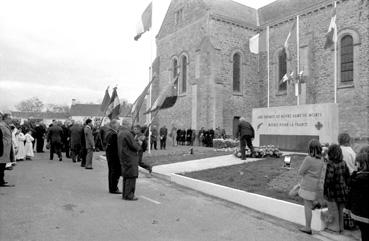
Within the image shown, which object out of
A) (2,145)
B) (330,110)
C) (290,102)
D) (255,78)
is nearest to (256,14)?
(255,78)

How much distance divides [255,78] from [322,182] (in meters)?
26.1

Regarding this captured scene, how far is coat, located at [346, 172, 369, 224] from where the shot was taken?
4332 millimetres

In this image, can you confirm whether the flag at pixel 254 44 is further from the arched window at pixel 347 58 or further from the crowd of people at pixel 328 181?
the crowd of people at pixel 328 181

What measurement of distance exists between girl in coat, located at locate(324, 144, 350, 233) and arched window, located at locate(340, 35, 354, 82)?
1992 centimetres

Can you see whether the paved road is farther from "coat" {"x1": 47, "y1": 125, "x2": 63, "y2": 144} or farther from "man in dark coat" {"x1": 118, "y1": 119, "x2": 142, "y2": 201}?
"coat" {"x1": 47, "y1": 125, "x2": 63, "y2": 144}

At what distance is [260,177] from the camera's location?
10367mm

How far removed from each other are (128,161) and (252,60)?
82.6 ft

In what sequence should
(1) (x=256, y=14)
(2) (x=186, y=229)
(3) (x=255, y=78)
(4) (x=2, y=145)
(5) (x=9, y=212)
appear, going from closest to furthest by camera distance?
1. (2) (x=186, y=229)
2. (5) (x=9, y=212)
3. (4) (x=2, y=145)
4. (3) (x=255, y=78)
5. (1) (x=256, y=14)

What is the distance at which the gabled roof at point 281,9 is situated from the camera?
2883 centimetres

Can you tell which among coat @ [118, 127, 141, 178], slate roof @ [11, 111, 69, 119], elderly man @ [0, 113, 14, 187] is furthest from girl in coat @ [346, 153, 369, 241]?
slate roof @ [11, 111, 69, 119]

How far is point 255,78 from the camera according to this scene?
104ft

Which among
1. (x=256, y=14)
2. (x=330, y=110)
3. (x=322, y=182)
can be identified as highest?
(x=256, y=14)

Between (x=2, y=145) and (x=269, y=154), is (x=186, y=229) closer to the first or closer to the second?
(x=2, y=145)

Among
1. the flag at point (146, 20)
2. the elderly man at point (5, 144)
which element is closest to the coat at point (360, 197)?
the elderly man at point (5, 144)
